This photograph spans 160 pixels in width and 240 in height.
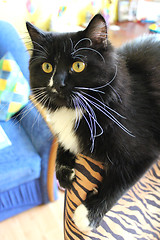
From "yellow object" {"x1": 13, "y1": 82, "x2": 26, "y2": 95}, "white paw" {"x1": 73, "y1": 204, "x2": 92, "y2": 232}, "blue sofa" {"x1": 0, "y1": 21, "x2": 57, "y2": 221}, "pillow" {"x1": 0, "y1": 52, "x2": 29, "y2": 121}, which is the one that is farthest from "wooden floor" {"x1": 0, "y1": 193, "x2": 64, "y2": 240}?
"white paw" {"x1": 73, "y1": 204, "x2": 92, "y2": 232}

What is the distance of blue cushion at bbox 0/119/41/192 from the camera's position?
5.04ft

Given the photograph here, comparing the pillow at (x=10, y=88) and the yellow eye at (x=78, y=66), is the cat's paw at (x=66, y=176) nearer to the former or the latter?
the yellow eye at (x=78, y=66)

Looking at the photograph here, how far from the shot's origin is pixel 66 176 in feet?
2.72

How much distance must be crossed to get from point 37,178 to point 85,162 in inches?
41.8

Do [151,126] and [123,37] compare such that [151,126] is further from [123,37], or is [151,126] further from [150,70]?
[123,37]

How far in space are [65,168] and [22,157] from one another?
33.6 inches

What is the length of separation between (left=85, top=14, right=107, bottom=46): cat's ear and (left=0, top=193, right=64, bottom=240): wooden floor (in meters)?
1.54

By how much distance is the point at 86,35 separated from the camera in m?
0.70

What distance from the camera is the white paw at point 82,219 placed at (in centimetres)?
72

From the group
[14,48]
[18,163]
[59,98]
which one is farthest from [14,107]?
[59,98]

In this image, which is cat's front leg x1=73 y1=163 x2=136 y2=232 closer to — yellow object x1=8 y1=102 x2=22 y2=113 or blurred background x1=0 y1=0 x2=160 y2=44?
yellow object x1=8 y1=102 x2=22 y2=113

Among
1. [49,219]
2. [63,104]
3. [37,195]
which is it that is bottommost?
[49,219]

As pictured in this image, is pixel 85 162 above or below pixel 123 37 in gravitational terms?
below

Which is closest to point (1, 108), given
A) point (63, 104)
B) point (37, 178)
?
point (37, 178)
